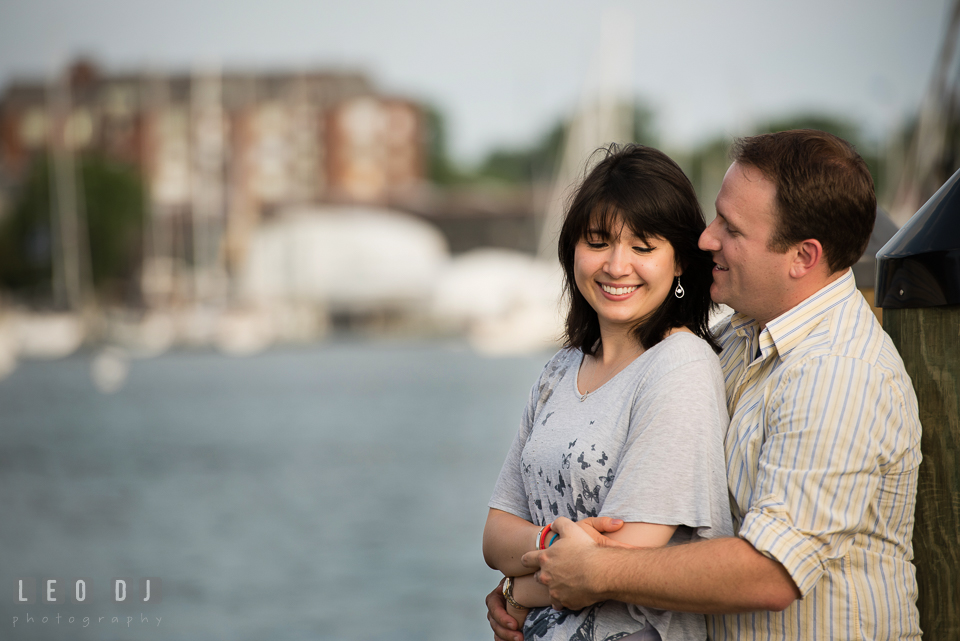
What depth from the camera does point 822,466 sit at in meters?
1.97

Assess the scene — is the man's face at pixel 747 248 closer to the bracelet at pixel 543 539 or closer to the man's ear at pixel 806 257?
the man's ear at pixel 806 257

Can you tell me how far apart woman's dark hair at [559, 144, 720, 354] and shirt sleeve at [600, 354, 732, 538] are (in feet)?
0.86

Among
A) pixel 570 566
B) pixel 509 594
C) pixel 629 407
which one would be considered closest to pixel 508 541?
pixel 509 594

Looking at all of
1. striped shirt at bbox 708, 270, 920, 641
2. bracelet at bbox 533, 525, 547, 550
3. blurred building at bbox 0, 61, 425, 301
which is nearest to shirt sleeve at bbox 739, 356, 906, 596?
striped shirt at bbox 708, 270, 920, 641

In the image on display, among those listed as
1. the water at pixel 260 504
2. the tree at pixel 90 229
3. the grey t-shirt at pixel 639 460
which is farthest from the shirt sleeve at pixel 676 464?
the tree at pixel 90 229

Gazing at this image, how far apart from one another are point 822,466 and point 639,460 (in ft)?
1.22

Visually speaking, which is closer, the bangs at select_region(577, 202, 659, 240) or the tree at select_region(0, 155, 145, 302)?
the bangs at select_region(577, 202, 659, 240)

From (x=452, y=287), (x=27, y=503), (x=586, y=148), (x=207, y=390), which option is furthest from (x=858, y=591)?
(x=452, y=287)

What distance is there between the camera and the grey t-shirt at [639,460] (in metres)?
2.12

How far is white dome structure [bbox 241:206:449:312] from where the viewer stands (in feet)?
177

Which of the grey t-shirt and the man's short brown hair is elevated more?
the man's short brown hair

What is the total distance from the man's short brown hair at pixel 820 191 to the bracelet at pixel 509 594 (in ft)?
3.41

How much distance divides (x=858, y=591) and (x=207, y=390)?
1533 inches

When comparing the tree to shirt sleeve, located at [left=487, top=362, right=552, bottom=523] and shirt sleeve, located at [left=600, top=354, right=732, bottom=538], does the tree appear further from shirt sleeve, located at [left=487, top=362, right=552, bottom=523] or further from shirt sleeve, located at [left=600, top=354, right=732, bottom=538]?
shirt sleeve, located at [left=600, top=354, right=732, bottom=538]
